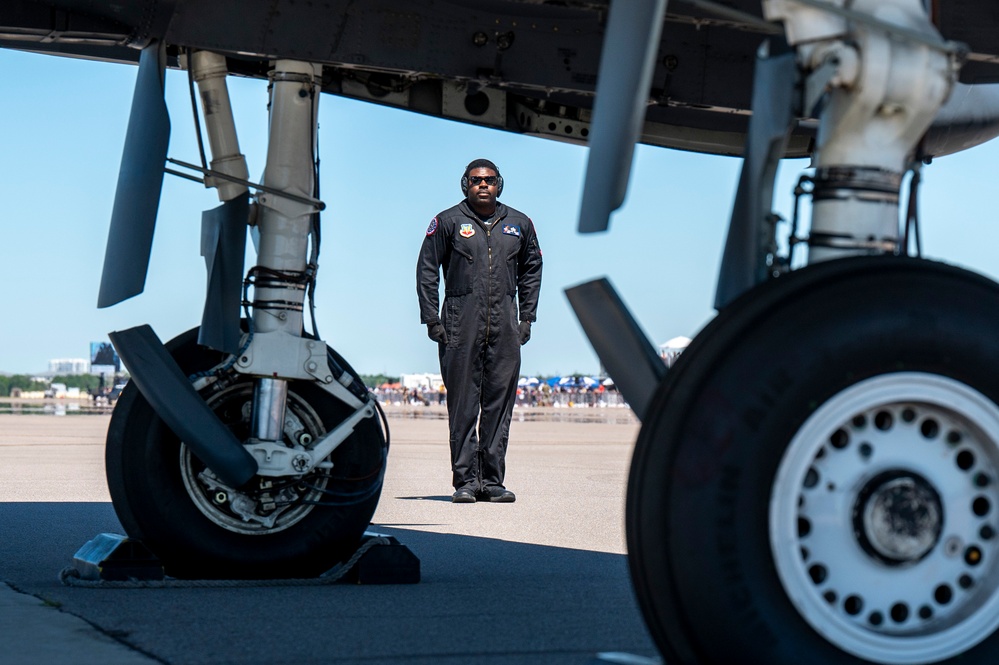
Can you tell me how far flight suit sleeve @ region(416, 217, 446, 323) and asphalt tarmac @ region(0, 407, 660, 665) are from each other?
56.4 inches

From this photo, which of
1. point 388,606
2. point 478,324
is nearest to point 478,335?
point 478,324

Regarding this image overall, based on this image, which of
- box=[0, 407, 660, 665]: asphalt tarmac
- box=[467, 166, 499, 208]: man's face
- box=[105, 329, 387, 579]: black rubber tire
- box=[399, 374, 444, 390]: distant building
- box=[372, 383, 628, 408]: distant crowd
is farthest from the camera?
box=[399, 374, 444, 390]: distant building

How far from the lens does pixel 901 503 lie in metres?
2.39

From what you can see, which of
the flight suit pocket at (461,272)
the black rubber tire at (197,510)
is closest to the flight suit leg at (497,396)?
the flight suit pocket at (461,272)

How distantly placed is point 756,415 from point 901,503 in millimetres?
340

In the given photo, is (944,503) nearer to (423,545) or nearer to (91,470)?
(423,545)

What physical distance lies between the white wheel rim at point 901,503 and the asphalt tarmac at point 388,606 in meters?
0.43

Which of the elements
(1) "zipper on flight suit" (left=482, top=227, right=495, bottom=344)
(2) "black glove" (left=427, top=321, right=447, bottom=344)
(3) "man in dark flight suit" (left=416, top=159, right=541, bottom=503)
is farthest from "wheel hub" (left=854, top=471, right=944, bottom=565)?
(2) "black glove" (left=427, top=321, right=447, bottom=344)

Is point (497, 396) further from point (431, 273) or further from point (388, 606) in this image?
point (388, 606)

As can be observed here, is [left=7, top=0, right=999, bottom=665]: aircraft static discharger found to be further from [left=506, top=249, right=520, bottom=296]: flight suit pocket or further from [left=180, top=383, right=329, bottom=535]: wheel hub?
[left=506, top=249, right=520, bottom=296]: flight suit pocket

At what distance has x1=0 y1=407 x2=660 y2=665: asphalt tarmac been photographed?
10.3 feet

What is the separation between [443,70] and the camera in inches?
186

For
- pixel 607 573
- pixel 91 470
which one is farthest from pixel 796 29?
pixel 91 470

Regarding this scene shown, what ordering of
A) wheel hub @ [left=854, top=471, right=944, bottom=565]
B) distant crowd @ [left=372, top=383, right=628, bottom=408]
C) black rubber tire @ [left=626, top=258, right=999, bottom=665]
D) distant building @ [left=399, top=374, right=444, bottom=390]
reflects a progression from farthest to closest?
distant building @ [left=399, top=374, right=444, bottom=390] → distant crowd @ [left=372, top=383, right=628, bottom=408] → wheel hub @ [left=854, top=471, right=944, bottom=565] → black rubber tire @ [left=626, top=258, right=999, bottom=665]
